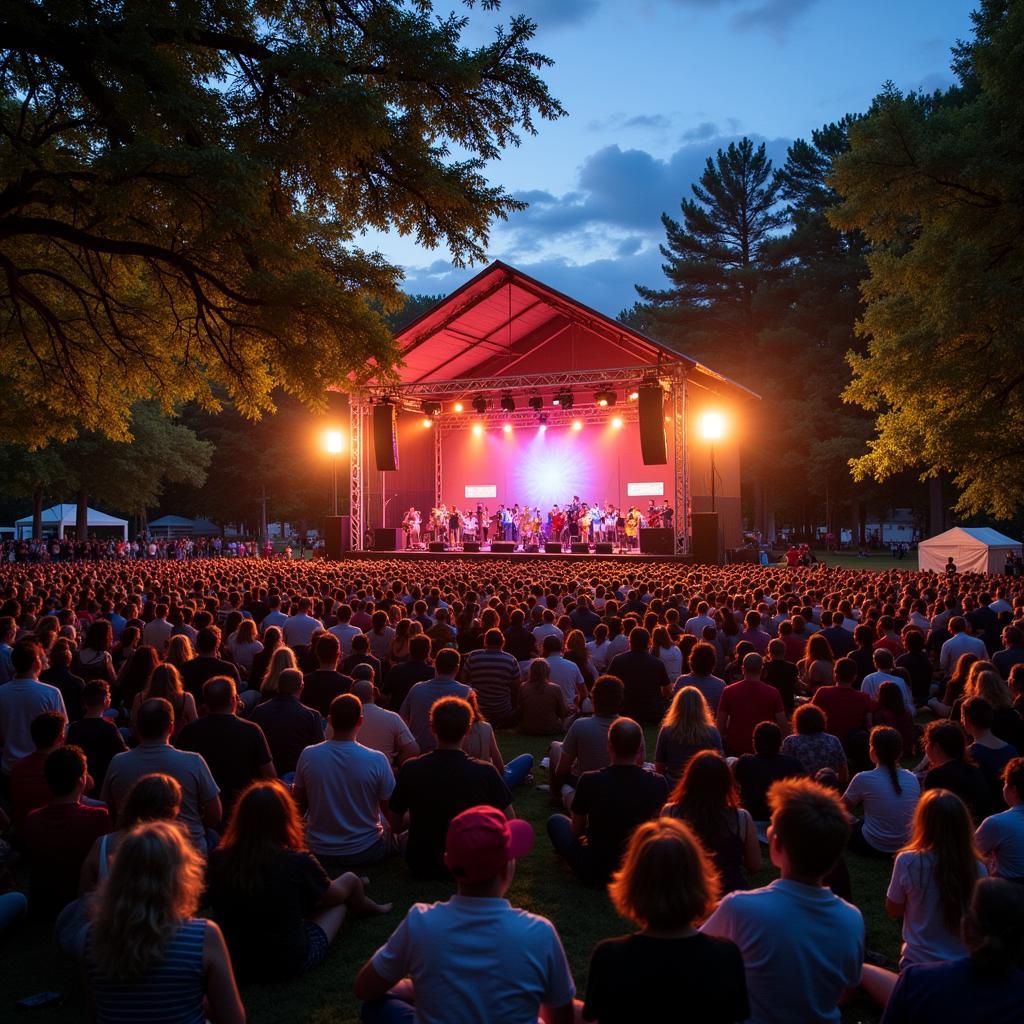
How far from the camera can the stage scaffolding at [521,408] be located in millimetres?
24703

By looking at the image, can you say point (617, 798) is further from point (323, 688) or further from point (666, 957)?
point (323, 688)

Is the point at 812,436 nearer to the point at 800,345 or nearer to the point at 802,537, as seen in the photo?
the point at 800,345

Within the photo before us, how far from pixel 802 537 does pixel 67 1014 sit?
46179 mm

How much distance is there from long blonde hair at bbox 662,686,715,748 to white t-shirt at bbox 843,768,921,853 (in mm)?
783

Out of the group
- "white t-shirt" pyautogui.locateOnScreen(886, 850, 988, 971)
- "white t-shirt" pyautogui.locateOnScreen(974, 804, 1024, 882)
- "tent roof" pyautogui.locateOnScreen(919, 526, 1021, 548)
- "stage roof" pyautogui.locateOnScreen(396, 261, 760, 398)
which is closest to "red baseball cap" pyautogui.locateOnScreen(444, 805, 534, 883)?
"white t-shirt" pyautogui.locateOnScreen(886, 850, 988, 971)

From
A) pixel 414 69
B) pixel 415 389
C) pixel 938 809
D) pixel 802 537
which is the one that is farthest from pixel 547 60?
pixel 802 537

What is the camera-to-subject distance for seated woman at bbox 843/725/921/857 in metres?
4.37

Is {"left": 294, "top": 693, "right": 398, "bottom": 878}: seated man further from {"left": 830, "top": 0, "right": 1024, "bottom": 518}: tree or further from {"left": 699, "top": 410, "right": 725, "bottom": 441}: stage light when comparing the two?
{"left": 699, "top": 410, "right": 725, "bottom": 441}: stage light

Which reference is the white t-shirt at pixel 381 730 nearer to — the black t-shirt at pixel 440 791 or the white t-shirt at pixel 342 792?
the white t-shirt at pixel 342 792

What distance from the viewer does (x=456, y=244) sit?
10703mm

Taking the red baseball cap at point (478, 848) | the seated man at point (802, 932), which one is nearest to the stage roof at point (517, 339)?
the seated man at point (802, 932)

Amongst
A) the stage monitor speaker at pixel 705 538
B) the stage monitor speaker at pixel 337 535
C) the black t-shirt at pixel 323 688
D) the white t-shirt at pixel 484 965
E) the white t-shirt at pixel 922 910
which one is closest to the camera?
the white t-shirt at pixel 484 965

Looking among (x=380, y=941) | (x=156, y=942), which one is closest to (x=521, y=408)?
(x=380, y=941)

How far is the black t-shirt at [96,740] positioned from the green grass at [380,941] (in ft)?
3.49
